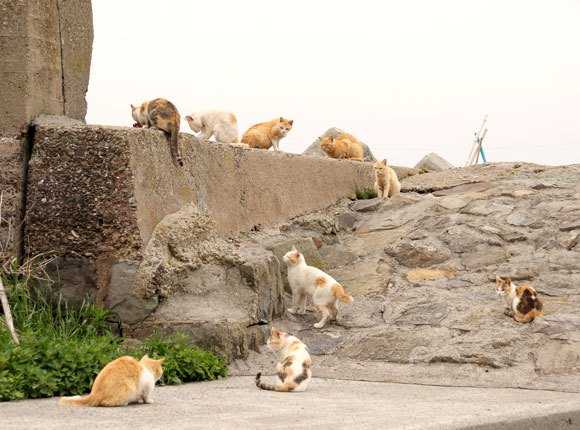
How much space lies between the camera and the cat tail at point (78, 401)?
6.12 m

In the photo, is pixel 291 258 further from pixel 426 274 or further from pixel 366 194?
pixel 366 194

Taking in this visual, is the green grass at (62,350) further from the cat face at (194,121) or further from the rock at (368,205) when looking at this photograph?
the rock at (368,205)

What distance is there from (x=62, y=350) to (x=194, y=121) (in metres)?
4.60

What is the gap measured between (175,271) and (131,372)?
2382 millimetres

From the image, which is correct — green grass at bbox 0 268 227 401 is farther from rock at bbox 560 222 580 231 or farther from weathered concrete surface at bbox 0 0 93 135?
rock at bbox 560 222 580 231

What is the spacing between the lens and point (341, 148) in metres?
14.3

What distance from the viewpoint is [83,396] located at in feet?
21.5

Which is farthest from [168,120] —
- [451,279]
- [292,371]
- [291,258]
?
[451,279]

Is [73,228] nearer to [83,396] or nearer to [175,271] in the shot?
[175,271]

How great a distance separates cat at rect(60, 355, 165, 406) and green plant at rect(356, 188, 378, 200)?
718 centimetres

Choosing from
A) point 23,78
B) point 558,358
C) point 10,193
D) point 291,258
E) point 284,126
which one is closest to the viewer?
point 558,358

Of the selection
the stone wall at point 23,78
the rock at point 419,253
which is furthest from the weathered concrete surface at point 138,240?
the rock at point 419,253

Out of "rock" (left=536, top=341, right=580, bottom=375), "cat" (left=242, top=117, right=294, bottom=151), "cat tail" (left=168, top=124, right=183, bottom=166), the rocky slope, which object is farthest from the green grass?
"cat" (left=242, top=117, right=294, bottom=151)

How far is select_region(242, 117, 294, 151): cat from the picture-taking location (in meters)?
12.1
